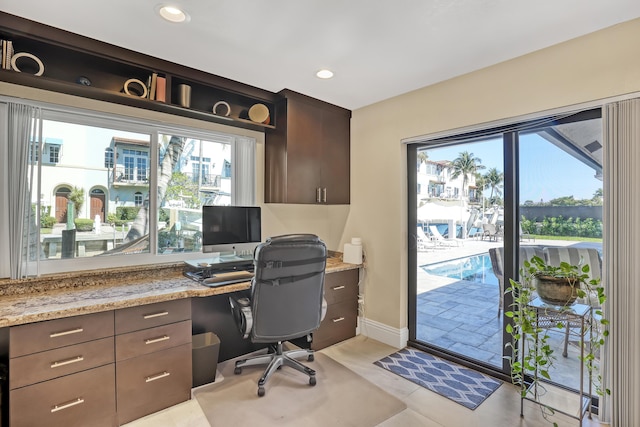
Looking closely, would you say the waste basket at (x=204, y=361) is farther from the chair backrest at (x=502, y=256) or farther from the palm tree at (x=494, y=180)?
the palm tree at (x=494, y=180)

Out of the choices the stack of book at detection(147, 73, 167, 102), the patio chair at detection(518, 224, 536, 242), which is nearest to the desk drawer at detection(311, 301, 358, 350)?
the patio chair at detection(518, 224, 536, 242)

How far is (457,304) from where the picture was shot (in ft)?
9.73

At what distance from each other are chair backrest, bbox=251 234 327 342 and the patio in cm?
131

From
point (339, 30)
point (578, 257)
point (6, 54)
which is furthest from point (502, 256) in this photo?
point (6, 54)

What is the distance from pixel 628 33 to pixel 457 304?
7.48 ft

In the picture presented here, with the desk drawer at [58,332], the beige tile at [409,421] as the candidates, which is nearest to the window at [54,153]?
the desk drawer at [58,332]

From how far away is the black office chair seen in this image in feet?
7.22

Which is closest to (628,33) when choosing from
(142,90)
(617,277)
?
(617,277)

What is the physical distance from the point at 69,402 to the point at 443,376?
2575 mm

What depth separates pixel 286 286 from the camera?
7.51 ft

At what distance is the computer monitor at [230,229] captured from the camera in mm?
2680

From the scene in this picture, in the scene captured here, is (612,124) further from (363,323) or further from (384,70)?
(363,323)

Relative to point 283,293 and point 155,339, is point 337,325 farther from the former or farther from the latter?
point 155,339

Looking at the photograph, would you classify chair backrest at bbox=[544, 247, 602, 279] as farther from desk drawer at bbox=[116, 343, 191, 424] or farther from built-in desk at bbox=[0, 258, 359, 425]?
desk drawer at bbox=[116, 343, 191, 424]
